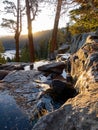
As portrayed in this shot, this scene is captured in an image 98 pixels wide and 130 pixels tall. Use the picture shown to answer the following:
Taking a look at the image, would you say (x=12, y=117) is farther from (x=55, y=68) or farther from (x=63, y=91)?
(x=55, y=68)

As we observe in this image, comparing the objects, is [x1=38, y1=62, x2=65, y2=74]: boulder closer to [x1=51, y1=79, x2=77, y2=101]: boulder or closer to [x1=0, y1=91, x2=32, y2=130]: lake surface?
[x1=51, y1=79, x2=77, y2=101]: boulder

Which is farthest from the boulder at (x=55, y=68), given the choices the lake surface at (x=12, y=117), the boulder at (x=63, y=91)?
the lake surface at (x=12, y=117)

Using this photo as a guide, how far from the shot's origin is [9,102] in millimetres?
7355

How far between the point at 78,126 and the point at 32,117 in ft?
9.68

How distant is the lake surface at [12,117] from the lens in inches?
218

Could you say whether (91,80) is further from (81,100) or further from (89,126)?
(89,126)

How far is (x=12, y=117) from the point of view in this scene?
19.9ft

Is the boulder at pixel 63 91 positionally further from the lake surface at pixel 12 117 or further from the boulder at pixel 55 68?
the boulder at pixel 55 68

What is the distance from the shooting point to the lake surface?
5531 mm

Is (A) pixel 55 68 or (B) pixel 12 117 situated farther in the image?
(A) pixel 55 68

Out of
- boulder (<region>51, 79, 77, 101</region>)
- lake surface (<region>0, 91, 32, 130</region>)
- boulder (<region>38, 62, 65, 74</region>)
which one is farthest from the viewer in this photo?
boulder (<region>38, 62, 65, 74</region>)

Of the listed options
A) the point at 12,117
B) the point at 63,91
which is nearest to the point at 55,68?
the point at 63,91

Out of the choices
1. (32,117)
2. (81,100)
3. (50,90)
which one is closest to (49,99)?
(50,90)

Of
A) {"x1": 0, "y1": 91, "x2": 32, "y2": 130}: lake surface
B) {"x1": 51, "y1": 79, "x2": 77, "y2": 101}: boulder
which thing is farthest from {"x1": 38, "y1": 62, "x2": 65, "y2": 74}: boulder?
{"x1": 0, "y1": 91, "x2": 32, "y2": 130}: lake surface
